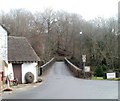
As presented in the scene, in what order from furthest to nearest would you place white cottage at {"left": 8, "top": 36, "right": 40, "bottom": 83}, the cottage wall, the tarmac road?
the cottage wall → white cottage at {"left": 8, "top": 36, "right": 40, "bottom": 83} → the tarmac road

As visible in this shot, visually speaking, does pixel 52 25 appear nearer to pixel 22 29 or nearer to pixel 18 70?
pixel 22 29

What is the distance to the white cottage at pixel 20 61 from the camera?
2878 cm

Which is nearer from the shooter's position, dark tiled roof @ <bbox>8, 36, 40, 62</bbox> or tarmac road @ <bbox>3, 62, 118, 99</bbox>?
tarmac road @ <bbox>3, 62, 118, 99</bbox>

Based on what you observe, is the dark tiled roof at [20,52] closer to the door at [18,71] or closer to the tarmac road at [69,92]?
the door at [18,71]

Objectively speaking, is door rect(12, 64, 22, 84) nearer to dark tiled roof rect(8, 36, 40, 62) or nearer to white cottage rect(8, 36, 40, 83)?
white cottage rect(8, 36, 40, 83)

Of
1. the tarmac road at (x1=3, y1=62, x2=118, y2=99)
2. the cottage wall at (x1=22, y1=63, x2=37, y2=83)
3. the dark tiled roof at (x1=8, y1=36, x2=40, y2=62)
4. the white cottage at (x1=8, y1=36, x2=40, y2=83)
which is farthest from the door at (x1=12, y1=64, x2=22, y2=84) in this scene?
the tarmac road at (x1=3, y1=62, x2=118, y2=99)

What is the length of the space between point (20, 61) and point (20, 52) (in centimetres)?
200

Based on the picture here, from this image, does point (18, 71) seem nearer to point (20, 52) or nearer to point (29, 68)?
point (29, 68)

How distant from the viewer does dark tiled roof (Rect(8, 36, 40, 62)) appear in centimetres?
2948

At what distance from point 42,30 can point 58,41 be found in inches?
420

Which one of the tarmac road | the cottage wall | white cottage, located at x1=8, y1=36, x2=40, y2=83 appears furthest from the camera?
the cottage wall

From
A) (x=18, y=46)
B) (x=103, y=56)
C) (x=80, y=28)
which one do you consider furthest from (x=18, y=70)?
(x=80, y=28)

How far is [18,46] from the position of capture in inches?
1258

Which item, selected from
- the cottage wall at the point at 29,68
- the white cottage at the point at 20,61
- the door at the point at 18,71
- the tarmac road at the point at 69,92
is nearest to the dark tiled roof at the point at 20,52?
the white cottage at the point at 20,61
